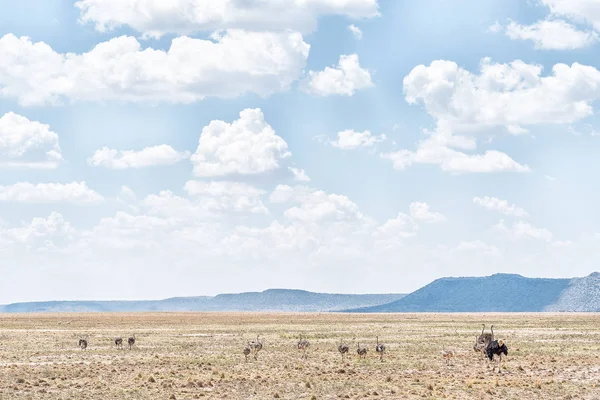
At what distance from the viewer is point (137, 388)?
34156 mm

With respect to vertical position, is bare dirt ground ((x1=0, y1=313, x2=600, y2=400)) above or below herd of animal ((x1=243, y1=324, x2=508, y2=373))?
below

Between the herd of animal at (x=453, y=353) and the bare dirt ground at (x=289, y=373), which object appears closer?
the bare dirt ground at (x=289, y=373)

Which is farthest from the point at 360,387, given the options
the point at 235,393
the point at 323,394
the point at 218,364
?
the point at 218,364

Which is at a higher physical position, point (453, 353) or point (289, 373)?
point (453, 353)

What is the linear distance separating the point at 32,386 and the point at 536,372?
900 inches

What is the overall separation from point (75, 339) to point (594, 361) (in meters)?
41.6

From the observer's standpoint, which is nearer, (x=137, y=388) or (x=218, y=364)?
(x=137, y=388)

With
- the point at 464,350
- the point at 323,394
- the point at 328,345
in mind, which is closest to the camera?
the point at 323,394

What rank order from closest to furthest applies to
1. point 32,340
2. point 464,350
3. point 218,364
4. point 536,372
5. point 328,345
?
point 536,372, point 218,364, point 464,350, point 328,345, point 32,340

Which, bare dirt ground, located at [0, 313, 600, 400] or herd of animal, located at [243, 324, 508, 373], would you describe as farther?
herd of animal, located at [243, 324, 508, 373]

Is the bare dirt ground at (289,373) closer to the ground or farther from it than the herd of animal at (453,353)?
closer to the ground

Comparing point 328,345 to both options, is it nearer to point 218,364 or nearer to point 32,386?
point 218,364

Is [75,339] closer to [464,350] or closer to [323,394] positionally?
[464,350]

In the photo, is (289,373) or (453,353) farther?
(453,353)
